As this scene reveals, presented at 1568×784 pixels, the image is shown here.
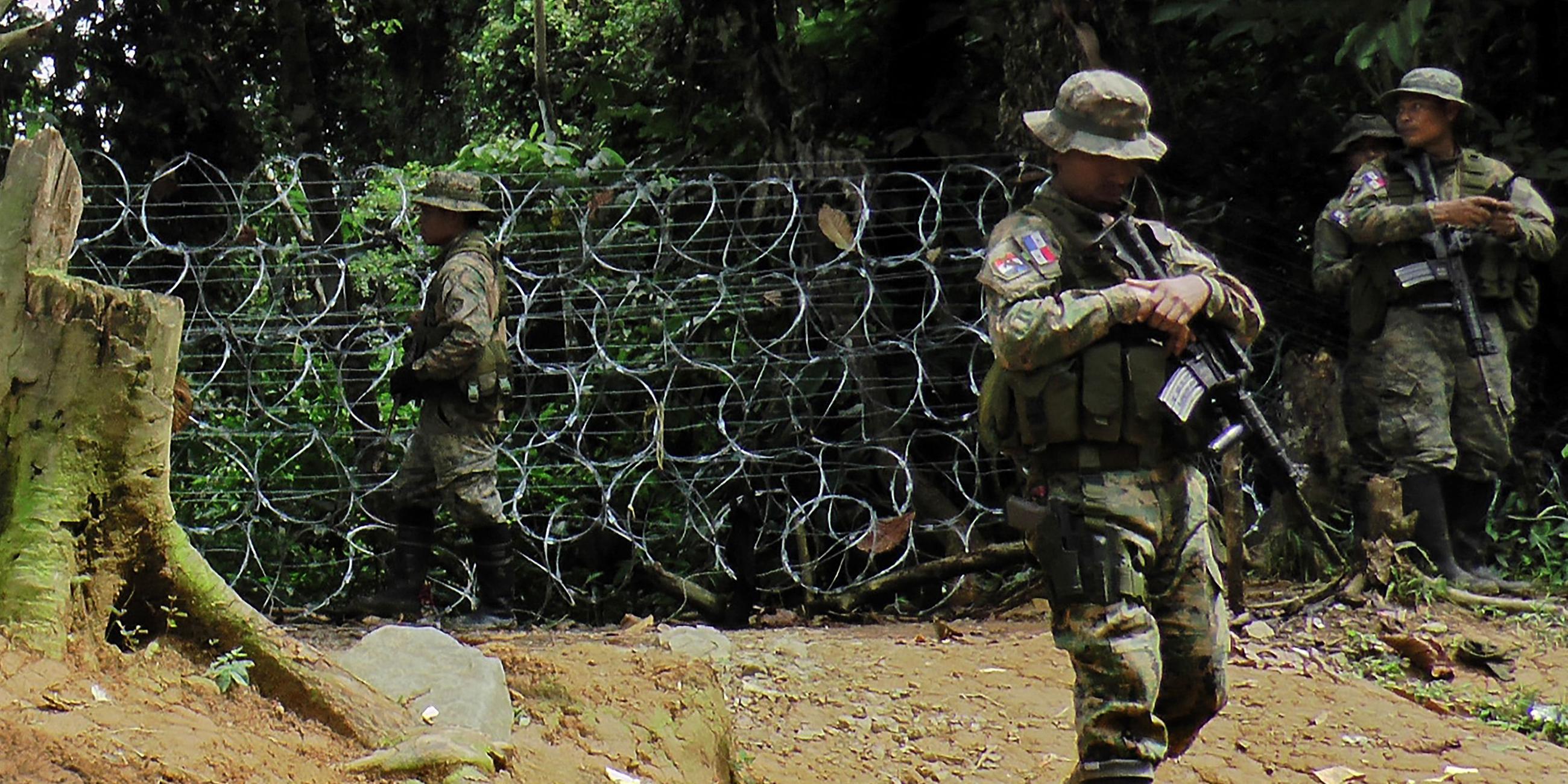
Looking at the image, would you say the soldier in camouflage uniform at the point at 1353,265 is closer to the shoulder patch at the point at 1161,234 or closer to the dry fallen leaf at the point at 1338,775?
the dry fallen leaf at the point at 1338,775

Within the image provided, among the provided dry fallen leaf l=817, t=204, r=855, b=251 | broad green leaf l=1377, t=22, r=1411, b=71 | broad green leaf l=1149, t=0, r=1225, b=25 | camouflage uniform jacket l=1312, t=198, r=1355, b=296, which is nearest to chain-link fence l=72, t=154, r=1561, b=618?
dry fallen leaf l=817, t=204, r=855, b=251

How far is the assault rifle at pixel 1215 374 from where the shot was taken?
12.6 ft

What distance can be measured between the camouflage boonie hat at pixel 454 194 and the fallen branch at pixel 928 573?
2330 mm

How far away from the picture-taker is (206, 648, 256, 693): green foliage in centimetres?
329

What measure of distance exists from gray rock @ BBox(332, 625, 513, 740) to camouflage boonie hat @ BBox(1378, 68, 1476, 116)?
4.46 metres

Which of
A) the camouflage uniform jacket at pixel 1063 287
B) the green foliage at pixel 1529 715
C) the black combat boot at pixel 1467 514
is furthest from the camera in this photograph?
the black combat boot at pixel 1467 514

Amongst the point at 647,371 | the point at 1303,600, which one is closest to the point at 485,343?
the point at 647,371

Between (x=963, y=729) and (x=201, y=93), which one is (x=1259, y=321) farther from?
(x=201, y=93)

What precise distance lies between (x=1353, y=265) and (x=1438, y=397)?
0.67 metres

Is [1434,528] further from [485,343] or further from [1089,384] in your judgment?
[485,343]

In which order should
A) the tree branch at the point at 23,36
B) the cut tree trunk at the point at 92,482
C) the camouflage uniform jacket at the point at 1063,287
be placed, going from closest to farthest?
the cut tree trunk at the point at 92,482, the tree branch at the point at 23,36, the camouflage uniform jacket at the point at 1063,287

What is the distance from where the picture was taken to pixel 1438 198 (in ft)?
21.7

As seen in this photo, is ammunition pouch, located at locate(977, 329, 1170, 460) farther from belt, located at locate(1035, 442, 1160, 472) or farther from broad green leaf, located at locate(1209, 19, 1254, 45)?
broad green leaf, located at locate(1209, 19, 1254, 45)

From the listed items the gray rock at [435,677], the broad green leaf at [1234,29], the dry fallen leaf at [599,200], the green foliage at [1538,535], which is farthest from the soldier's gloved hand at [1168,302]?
the green foliage at [1538,535]
